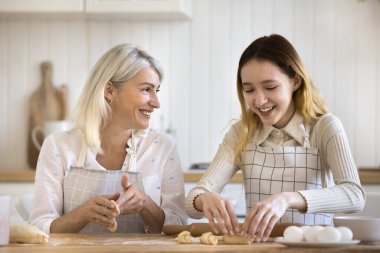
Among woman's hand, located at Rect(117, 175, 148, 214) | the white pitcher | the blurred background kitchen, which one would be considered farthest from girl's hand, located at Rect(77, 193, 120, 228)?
the white pitcher

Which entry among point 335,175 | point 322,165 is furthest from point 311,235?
point 322,165

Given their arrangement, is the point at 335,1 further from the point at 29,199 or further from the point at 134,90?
the point at 29,199

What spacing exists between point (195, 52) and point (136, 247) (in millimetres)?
2661

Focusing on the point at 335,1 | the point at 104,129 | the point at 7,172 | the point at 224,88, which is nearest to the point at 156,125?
the point at 224,88

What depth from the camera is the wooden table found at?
187 cm

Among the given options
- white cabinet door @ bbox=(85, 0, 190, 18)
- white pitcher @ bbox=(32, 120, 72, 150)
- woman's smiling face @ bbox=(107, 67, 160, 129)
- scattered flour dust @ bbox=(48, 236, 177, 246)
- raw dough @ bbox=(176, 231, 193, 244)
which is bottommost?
scattered flour dust @ bbox=(48, 236, 177, 246)

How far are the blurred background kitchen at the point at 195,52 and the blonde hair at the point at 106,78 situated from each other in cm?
142

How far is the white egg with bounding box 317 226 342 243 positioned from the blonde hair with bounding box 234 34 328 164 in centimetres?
74

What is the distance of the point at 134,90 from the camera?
2805 mm

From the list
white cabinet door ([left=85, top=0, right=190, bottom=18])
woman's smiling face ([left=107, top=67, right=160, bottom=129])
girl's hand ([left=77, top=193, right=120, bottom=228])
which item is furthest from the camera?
white cabinet door ([left=85, top=0, right=190, bottom=18])

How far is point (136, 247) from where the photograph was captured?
193 centimetres

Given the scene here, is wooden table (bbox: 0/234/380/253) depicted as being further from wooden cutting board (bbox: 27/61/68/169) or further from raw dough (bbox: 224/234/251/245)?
wooden cutting board (bbox: 27/61/68/169)

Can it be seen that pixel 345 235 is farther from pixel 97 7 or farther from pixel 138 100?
pixel 97 7

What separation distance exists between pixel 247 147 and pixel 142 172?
40 cm
